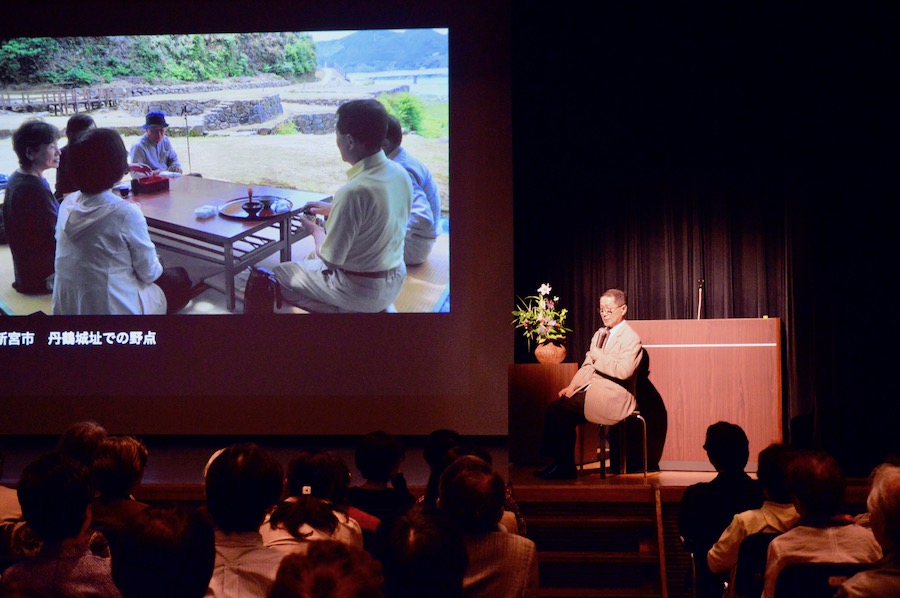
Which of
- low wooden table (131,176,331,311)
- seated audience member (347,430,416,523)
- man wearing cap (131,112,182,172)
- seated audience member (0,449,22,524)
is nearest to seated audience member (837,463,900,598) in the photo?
seated audience member (347,430,416,523)

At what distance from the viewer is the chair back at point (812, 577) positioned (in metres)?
2.25

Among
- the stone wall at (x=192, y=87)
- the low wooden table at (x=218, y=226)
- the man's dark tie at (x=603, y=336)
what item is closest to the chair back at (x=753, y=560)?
the man's dark tie at (x=603, y=336)

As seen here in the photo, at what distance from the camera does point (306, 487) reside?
2855 millimetres

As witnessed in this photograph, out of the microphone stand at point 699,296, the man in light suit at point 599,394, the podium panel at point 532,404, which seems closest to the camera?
the man in light suit at point 599,394

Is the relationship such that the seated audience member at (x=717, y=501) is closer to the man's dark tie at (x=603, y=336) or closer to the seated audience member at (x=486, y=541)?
the seated audience member at (x=486, y=541)

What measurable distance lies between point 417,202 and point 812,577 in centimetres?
461

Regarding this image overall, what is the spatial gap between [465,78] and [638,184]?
1474mm

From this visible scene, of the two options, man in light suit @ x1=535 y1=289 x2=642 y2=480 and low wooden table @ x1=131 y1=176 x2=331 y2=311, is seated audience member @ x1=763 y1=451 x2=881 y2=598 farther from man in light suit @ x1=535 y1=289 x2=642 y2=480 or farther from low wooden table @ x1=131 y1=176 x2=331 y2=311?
low wooden table @ x1=131 y1=176 x2=331 y2=311

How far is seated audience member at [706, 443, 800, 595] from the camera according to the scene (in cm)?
297

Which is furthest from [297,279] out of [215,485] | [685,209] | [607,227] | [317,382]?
[215,485]

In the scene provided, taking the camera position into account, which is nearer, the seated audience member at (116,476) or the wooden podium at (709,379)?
the seated audience member at (116,476)

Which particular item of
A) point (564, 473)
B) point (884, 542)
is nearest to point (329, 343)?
point (564, 473)

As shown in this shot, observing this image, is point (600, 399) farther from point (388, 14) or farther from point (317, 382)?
point (388, 14)

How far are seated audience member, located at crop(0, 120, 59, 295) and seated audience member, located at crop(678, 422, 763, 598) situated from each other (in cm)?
496
